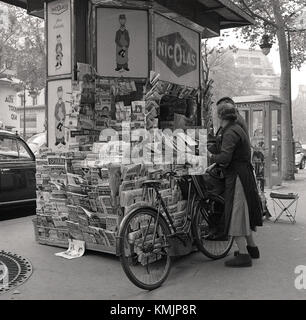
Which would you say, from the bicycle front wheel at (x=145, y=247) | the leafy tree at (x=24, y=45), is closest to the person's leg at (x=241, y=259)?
the bicycle front wheel at (x=145, y=247)

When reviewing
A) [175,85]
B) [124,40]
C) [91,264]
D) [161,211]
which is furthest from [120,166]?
[175,85]

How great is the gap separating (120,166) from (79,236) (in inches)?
47.8

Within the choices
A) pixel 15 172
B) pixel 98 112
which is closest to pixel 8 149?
pixel 15 172

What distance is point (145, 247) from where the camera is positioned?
448cm

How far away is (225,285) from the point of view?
14.6 feet

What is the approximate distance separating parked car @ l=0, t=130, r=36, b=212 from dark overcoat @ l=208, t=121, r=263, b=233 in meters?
4.48

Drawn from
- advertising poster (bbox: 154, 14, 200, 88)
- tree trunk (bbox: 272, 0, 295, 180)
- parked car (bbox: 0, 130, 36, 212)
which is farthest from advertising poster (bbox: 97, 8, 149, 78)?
tree trunk (bbox: 272, 0, 295, 180)

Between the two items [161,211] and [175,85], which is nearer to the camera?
[161,211]

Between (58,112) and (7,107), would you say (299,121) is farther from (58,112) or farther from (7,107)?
(58,112)

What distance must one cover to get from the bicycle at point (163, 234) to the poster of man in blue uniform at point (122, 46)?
1.88 meters

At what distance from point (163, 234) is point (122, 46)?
2.79m

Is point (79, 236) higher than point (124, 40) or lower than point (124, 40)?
lower

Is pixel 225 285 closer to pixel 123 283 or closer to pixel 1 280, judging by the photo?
pixel 123 283

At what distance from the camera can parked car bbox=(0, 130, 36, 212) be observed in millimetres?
8120
